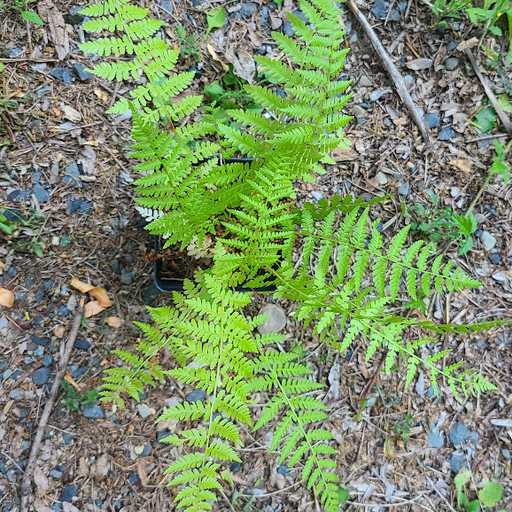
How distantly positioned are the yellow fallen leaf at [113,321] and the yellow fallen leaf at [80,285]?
6.2 inches

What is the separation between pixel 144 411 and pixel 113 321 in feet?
1.39

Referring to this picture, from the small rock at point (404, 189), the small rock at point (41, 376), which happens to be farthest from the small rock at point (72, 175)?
the small rock at point (404, 189)

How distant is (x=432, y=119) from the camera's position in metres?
2.89

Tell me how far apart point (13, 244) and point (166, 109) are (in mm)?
991

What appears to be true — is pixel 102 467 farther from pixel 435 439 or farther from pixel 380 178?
pixel 380 178

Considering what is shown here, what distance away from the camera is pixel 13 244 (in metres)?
2.38

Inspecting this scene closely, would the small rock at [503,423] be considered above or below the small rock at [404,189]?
below

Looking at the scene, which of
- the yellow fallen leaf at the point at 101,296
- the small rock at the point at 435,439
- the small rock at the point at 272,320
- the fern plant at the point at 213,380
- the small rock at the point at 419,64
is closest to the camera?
the fern plant at the point at 213,380

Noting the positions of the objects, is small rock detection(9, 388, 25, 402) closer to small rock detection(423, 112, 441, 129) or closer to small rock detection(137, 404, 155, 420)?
small rock detection(137, 404, 155, 420)

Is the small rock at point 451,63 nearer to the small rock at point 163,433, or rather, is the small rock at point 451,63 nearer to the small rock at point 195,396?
the small rock at point 195,396

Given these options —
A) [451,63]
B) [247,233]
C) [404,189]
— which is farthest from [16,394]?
[451,63]

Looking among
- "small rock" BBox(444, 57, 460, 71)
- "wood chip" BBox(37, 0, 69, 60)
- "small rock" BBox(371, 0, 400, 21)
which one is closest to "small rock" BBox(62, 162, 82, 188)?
"wood chip" BBox(37, 0, 69, 60)

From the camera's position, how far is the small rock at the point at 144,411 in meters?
2.44

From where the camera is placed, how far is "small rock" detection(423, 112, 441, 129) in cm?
289
